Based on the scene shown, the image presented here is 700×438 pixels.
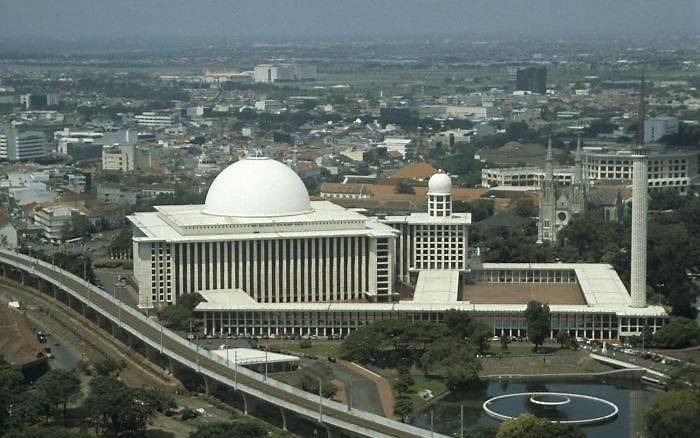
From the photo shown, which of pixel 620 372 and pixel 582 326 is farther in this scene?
pixel 582 326

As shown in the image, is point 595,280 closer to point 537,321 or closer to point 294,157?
point 537,321

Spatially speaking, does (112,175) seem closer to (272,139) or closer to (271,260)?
(272,139)

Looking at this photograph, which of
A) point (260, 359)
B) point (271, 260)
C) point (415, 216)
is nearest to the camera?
point (260, 359)

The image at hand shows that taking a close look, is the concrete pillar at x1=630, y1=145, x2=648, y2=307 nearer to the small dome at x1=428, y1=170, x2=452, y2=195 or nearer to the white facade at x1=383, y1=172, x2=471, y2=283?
the white facade at x1=383, y1=172, x2=471, y2=283

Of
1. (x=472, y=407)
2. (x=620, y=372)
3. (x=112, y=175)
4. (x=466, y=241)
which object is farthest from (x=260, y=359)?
(x=112, y=175)

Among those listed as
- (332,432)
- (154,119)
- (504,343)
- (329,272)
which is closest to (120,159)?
(154,119)

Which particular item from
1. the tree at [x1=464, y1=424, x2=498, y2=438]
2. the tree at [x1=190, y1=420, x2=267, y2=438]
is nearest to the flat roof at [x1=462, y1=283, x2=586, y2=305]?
the tree at [x1=464, y1=424, x2=498, y2=438]

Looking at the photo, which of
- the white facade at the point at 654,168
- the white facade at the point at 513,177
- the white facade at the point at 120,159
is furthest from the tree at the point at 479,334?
the white facade at the point at 120,159
